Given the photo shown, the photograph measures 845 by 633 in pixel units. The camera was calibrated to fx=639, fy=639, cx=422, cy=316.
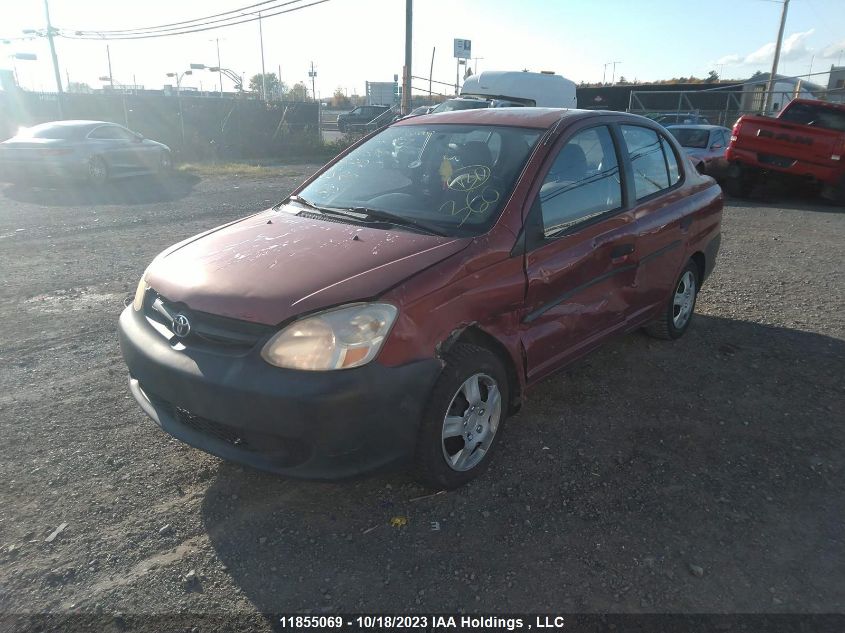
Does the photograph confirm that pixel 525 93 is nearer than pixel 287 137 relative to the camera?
Yes

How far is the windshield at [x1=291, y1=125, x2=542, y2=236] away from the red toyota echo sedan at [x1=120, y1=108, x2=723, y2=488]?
1 cm

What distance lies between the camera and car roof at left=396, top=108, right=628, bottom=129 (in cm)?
370

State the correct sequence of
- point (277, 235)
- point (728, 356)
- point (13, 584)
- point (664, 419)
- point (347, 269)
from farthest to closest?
point (728, 356), point (664, 419), point (277, 235), point (347, 269), point (13, 584)

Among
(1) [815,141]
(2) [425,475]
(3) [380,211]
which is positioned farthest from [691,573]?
(1) [815,141]

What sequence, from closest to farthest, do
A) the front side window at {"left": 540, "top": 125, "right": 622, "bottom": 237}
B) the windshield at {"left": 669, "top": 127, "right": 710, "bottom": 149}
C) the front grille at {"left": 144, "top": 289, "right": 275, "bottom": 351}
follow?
the front grille at {"left": 144, "top": 289, "right": 275, "bottom": 351} < the front side window at {"left": 540, "top": 125, "right": 622, "bottom": 237} < the windshield at {"left": 669, "top": 127, "right": 710, "bottom": 149}

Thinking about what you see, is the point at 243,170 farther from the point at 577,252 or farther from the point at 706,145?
the point at 577,252

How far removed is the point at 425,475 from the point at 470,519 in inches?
11.4

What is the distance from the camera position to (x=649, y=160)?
4.42 meters

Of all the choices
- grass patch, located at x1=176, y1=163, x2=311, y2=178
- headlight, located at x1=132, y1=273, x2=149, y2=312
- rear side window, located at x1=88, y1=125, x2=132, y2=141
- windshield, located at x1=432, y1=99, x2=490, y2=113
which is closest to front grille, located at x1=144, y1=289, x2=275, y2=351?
headlight, located at x1=132, y1=273, x2=149, y2=312

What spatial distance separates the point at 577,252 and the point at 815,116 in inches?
439

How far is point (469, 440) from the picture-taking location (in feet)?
9.99

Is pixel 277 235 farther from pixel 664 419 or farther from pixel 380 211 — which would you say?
A: pixel 664 419

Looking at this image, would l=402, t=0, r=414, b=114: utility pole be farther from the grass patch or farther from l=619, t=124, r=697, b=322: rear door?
l=619, t=124, r=697, b=322: rear door

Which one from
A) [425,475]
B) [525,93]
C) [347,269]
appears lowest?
[425,475]
